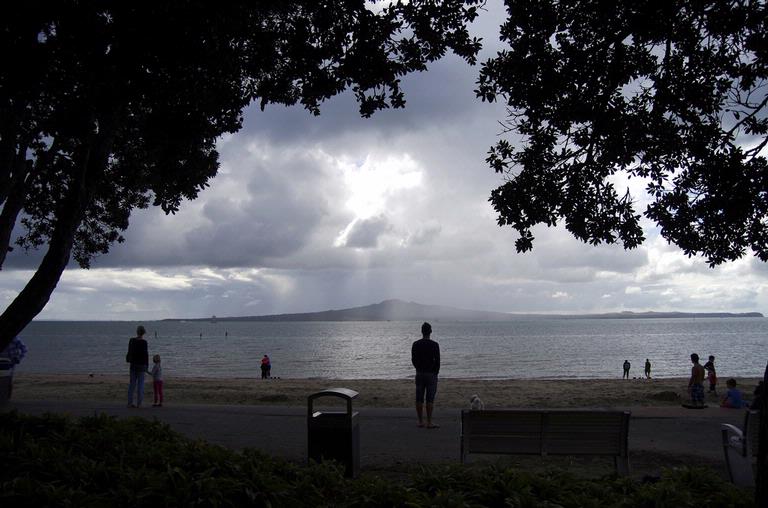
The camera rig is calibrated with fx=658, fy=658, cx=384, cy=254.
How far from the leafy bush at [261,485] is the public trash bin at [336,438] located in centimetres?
135

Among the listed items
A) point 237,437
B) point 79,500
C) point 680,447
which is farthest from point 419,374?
point 79,500

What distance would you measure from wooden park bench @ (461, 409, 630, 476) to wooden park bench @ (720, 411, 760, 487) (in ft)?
3.45

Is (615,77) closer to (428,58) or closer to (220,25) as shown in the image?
(428,58)

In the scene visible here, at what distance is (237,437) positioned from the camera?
10461 millimetres

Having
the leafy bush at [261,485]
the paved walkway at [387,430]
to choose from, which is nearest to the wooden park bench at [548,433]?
the paved walkway at [387,430]

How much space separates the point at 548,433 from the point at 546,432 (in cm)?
3

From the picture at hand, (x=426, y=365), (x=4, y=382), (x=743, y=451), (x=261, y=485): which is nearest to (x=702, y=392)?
(x=426, y=365)

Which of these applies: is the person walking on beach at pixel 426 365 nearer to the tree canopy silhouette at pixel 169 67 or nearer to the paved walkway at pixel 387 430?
the paved walkway at pixel 387 430

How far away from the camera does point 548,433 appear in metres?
7.57

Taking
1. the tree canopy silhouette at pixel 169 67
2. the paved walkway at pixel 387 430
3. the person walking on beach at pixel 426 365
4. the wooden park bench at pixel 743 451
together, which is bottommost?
the paved walkway at pixel 387 430

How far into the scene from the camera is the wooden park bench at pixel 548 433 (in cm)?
752

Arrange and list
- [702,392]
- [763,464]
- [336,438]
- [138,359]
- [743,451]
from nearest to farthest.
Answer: [763,464], [743,451], [336,438], [138,359], [702,392]

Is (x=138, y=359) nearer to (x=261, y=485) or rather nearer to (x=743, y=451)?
(x=261, y=485)

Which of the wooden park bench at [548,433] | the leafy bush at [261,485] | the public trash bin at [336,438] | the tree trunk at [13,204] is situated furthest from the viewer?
the tree trunk at [13,204]
